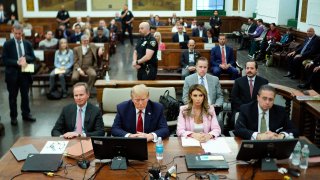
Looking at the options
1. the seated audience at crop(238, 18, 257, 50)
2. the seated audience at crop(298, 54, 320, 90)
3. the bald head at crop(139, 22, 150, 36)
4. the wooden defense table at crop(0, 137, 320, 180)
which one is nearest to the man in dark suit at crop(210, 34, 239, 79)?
the seated audience at crop(298, 54, 320, 90)

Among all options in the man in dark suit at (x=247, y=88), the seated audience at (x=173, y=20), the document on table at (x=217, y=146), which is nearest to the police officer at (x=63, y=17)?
the seated audience at (x=173, y=20)

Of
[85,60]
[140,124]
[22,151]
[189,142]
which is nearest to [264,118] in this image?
[189,142]

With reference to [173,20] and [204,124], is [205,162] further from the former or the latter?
[173,20]

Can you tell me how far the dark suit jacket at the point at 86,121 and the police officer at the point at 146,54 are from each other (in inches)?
92.1

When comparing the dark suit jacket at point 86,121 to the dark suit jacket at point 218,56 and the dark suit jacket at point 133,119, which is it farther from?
the dark suit jacket at point 218,56

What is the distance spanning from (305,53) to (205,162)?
7.81 m

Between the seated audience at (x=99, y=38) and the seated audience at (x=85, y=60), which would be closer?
the seated audience at (x=85, y=60)

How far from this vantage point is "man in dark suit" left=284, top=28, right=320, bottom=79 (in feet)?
32.1

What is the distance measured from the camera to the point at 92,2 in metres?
19.3

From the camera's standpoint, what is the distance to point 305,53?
9.95 metres

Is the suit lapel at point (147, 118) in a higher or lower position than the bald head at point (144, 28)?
lower

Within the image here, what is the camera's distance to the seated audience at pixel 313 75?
8.71 metres

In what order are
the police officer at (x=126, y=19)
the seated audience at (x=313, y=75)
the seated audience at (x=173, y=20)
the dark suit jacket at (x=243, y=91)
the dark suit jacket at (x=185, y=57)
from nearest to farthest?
the dark suit jacket at (x=243, y=91)
the dark suit jacket at (x=185, y=57)
the seated audience at (x=313, y=75)
the police officer at (x=126, y=19)
the seated audience at (x=173, y=20)

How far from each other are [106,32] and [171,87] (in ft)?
27.2
